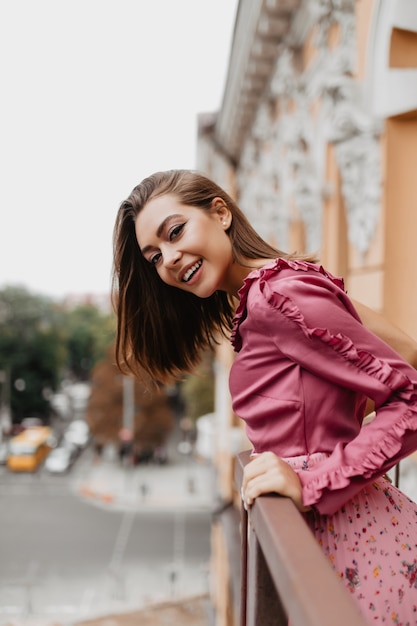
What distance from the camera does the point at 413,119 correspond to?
325 centimetres

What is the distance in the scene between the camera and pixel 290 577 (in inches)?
30.3

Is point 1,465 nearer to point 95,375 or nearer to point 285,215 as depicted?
point 95,375

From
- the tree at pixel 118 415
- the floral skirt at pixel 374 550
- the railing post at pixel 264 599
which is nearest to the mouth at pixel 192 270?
the floral skirt at pixel 374 550

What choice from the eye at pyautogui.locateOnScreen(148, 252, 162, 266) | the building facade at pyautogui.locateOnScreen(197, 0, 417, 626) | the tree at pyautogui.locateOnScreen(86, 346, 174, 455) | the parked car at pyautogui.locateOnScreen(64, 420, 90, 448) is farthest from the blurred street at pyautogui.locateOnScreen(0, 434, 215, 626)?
the eye at pyautogui.locateOnScreen(148, 252, 162, 266)

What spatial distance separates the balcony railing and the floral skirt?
5.4 inches

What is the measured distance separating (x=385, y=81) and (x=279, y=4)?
2983 mm

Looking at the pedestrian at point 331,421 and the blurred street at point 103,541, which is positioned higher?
the pedestrian at point 331,421

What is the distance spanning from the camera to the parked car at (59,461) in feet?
89.8

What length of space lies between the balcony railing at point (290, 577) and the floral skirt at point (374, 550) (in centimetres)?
14

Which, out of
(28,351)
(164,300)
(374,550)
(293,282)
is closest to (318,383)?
(293,282)

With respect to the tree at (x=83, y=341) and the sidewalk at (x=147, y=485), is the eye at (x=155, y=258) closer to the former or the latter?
the sidewalk at (x=147, y=485)

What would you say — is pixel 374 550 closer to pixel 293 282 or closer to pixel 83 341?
pixel 293 282

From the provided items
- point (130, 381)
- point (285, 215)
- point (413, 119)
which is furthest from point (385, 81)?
point (130, 381)

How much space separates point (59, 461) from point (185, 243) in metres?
27.7
